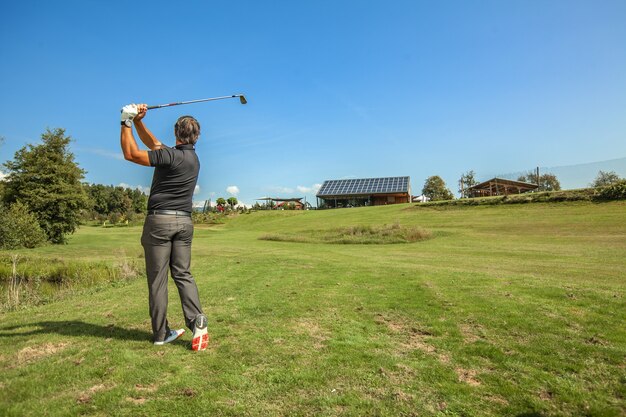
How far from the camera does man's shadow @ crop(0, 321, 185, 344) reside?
16.3 feet

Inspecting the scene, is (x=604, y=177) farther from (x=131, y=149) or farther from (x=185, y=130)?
(x=131, y=149)

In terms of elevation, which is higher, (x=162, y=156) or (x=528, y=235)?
(x=162, y=156)

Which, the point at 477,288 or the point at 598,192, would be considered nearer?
the point at 477,288

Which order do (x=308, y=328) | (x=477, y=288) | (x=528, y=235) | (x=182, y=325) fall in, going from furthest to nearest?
(x=528, y=235), (x=477, y=288), (x=182, y=325), (x=308, y=328)

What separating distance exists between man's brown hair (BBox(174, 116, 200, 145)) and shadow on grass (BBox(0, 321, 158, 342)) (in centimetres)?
261

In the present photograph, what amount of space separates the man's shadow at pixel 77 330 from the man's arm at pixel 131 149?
2278 millimetres

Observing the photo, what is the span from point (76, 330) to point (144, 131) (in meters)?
2.97

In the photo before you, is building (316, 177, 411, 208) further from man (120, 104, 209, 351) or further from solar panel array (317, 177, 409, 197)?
man (120, 104, 209, 351)

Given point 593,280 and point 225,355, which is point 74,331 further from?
point 593,280

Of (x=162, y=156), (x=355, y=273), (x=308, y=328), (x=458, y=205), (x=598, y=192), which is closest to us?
(x=162, y=156)

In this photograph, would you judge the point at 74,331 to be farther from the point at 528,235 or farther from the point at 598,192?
the point at 598,192

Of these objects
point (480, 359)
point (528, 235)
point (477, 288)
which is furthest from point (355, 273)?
point (528, 235)

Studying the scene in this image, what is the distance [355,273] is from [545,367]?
6681 millimetres

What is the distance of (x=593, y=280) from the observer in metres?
9.16
